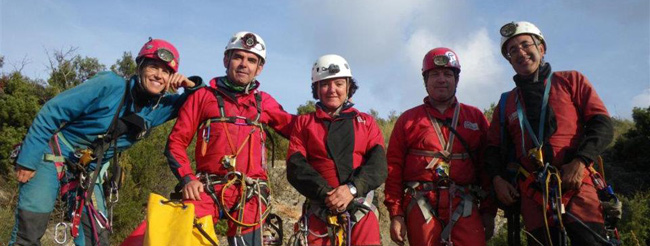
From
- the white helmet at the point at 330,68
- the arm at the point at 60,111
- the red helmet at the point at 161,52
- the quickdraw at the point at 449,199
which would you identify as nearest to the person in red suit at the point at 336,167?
the white helmet at the point at 330,68

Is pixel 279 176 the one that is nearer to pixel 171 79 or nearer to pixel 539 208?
pixel 171 79

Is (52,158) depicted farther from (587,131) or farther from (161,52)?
(587,131)

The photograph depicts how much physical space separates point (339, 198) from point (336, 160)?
0.43 m

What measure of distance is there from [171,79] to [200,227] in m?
1.76

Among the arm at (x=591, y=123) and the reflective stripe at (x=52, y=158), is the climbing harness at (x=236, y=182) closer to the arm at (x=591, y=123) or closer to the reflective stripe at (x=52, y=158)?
the reflective stripe at (x=52, y=158)

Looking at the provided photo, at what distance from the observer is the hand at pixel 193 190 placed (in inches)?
166

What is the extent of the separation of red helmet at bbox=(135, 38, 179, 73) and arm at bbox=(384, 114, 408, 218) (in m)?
2.44

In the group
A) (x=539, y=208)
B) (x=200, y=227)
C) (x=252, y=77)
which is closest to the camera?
(x=200, y=227)

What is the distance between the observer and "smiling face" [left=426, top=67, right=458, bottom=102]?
16.3 feet

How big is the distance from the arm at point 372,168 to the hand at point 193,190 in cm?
138

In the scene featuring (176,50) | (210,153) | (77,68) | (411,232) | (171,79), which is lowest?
(411,232)

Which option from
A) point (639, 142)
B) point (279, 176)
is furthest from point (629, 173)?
point (279, 176)

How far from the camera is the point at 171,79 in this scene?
5.00 meters

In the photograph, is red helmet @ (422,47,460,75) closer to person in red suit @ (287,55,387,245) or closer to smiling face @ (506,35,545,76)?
smiling face @ (506,35,545,76)
